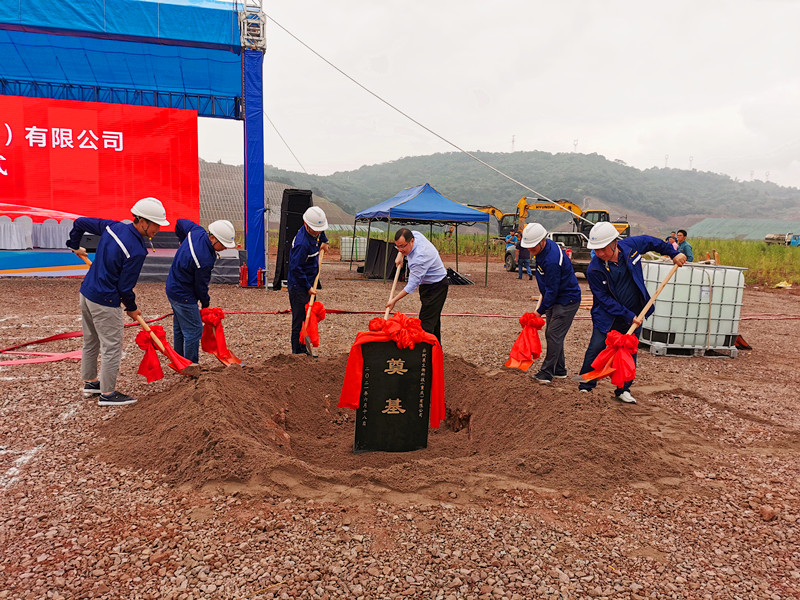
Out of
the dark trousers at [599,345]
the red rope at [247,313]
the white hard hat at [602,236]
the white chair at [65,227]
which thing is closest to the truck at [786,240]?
the red rope at [247,313]

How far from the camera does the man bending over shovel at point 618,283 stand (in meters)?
4.69

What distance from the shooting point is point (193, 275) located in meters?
4.93

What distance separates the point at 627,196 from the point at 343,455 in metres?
106

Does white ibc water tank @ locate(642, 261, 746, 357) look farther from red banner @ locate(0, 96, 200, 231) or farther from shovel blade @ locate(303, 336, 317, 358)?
red banner @ locate(0, 96, 200, 231)

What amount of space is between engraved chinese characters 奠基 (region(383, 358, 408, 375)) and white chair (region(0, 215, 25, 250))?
15653 mm

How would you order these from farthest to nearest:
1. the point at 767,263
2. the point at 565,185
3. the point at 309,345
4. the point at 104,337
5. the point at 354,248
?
1. the point at 565,185
2. the point at 354,248
3. the point at 767,263
4. the point at 309,345
5. the point at 104,337

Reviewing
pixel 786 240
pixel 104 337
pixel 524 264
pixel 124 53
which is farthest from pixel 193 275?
pixel 786 240

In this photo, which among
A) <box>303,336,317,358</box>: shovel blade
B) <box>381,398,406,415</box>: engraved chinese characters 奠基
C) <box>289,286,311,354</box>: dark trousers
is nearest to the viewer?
<box>381,398,406,415</box>: engraved chinese characters 奠基

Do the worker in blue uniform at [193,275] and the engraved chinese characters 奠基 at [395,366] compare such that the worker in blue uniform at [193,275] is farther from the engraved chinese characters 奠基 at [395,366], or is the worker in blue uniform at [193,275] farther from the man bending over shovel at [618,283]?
the man bending over shovel at [618,283]

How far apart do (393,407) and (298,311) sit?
7.42 feet

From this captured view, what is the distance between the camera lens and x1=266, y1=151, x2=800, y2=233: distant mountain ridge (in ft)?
316

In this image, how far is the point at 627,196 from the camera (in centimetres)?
9812

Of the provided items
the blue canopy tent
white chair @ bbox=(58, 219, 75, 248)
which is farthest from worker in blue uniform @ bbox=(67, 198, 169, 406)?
white chair @ bbox=(58, 219, 75, 248)

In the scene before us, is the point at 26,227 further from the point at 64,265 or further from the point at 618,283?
the point at 618,283
